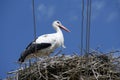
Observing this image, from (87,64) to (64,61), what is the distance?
14.0 inches

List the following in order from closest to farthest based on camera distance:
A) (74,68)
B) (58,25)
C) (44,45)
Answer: (74,68), (44,45), (58,25)

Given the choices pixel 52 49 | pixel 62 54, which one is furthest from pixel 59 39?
pixel 62 54

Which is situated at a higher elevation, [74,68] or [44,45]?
[44,45]

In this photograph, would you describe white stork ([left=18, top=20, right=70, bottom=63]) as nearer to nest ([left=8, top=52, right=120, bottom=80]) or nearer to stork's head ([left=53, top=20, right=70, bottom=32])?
stork's head ([left=53, top=20, right=70, bottom=32])

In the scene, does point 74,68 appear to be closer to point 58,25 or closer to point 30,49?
point 30,49

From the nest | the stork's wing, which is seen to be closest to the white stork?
the stork's wing

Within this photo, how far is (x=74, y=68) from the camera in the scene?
5418 mm

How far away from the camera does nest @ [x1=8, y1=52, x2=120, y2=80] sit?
17.6 ft

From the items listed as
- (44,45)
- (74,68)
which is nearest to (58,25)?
(44,45)

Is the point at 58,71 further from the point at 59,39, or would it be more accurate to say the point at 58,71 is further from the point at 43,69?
the point at 59,39

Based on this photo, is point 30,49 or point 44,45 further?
point 44,45

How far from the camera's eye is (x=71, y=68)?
18.0 ft

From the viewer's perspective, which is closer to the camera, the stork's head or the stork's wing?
the stork's wing

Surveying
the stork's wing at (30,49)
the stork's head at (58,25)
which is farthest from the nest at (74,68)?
the stork's head at (58,25)
